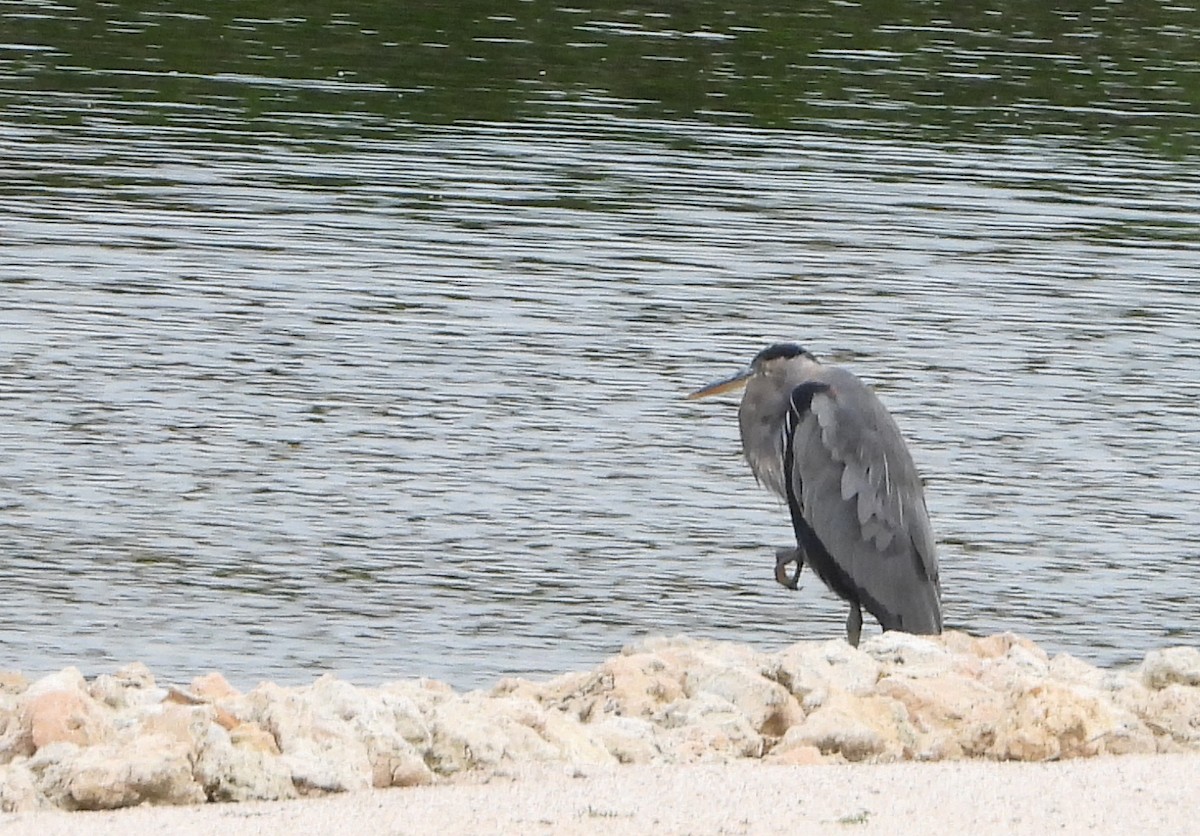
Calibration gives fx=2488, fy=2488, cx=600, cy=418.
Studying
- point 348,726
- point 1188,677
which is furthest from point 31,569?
point 1188,677

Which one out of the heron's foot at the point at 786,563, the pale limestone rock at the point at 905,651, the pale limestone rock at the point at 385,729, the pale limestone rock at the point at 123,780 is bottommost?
the heron's foot at the point at 786,563

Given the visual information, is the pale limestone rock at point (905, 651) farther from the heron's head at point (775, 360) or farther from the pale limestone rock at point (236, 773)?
the pale limestone rock at point (236, 773)

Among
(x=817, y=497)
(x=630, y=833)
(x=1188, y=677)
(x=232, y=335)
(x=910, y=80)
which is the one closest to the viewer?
(x=630, y=833)

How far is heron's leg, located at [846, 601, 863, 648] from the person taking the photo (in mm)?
9930

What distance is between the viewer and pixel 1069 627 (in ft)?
34.9

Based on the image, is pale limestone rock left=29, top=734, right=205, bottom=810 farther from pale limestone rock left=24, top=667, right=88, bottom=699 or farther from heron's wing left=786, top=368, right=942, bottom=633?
heron's wing left=786, top=368, right=942, bottom=633

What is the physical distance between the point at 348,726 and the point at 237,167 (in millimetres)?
15006

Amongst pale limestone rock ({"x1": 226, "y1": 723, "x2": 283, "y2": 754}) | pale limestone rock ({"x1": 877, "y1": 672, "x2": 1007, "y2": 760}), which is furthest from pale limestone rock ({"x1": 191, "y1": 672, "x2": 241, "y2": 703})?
pale limestone rock ({"x1": 877, "y1": 672, "x2": 1007, "y2": 760})

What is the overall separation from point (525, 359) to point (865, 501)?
5.38 m

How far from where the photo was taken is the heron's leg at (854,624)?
9.93 metres

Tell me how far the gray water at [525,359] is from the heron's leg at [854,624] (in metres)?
0.62

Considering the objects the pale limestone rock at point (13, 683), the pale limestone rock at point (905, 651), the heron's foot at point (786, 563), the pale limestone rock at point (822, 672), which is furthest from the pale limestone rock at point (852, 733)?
the pale limestone rock at point (13, 683)

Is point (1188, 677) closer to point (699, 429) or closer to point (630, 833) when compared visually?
point (630, 833)

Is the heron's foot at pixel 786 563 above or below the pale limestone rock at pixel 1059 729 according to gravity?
below
